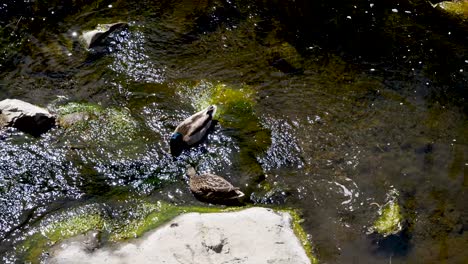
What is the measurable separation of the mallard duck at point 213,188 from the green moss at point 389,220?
1829mm

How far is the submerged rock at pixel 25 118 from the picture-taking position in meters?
7.55

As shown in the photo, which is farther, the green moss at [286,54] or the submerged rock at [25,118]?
the green moss at [286,54]

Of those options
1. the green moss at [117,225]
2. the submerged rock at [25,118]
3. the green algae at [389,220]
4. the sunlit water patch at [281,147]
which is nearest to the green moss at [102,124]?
the submerged rock at [25,118]

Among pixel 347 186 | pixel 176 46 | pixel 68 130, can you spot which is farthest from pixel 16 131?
pixel 347 186

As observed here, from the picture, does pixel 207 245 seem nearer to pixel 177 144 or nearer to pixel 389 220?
pixel 177 144

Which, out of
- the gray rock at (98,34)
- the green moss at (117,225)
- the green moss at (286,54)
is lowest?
the green moss at (117,225)

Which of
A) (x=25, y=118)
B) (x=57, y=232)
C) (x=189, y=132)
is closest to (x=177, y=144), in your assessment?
(x=189, y=132)

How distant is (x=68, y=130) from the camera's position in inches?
304

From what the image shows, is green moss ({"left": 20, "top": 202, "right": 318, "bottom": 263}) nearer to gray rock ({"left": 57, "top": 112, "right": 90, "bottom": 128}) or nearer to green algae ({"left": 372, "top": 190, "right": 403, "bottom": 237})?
green algae ({"left": 372, "top": 190, "right": 403, "bottom": 237})

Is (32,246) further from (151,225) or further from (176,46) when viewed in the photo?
(176,46)

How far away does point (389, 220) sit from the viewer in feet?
22.4

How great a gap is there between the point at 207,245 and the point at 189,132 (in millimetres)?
1833

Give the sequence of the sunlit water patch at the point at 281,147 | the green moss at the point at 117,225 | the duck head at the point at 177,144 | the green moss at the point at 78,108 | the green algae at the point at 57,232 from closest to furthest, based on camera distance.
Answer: the green algae at the point at 57,232, the green moss at the point at 117,225, the duck head at the point at 177,144, the sunlit water patch at the point at 281,147, the green moss at the point at 78,108

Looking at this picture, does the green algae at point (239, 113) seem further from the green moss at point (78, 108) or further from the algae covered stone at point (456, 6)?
the algae covered stone at point (456, 6)
